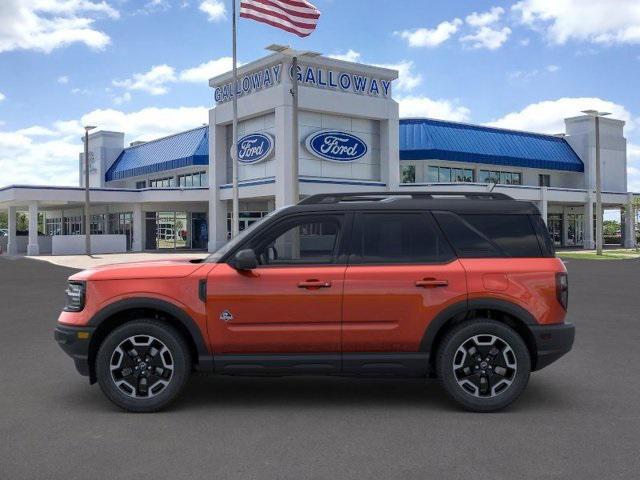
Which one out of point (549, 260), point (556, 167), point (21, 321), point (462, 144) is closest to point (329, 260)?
point (549, 260)

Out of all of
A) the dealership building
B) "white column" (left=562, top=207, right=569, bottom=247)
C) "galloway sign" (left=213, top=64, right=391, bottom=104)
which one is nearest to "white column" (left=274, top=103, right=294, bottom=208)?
the dealership building

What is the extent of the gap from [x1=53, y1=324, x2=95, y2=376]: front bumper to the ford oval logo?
3113 cm

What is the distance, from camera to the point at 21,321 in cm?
1122

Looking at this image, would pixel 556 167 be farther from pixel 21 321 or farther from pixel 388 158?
pixel 21 321

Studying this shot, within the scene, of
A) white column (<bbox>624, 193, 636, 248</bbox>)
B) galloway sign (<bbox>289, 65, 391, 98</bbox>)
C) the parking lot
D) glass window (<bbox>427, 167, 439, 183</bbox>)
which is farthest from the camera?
white column (<bbox>624, 193, 636, 248</bbox>)

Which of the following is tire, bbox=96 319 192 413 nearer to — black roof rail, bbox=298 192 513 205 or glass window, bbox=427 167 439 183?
black roof rail, bbox=298 192 513 205

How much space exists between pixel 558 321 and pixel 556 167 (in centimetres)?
4990

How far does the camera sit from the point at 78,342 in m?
5.53

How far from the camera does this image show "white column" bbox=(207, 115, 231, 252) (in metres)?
41.4

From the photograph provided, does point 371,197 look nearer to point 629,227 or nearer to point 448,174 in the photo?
point 448,174

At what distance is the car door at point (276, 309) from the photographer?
213 inches

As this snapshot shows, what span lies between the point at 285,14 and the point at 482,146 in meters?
28.1

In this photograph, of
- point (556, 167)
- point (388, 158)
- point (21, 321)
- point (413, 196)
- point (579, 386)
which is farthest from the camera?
point (556, 167)

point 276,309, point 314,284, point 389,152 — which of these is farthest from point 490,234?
point 389,152
